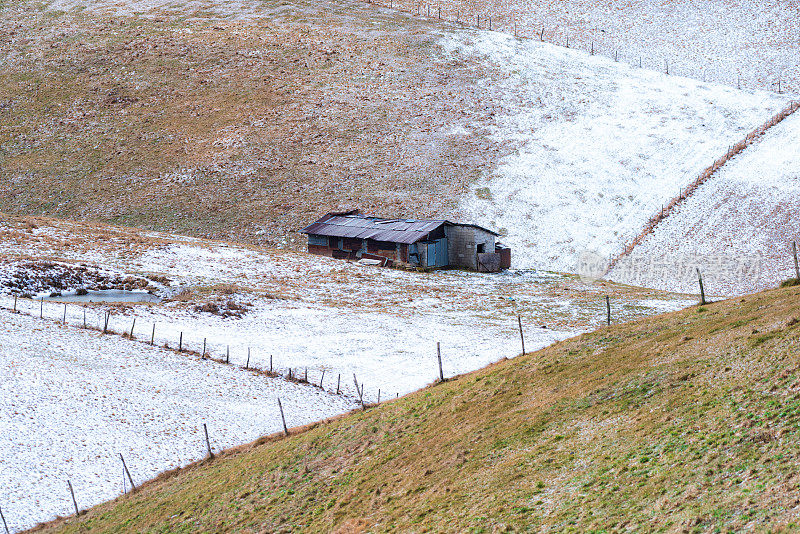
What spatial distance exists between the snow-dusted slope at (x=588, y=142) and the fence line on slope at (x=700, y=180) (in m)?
0.93

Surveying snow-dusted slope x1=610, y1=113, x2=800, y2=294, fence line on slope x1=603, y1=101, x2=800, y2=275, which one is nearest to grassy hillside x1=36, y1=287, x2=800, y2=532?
snow-dusted slope x1=610, y1=113, x2=800, y2=294

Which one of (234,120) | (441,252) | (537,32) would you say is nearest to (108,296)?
(441,252)

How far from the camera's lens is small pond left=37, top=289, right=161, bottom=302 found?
47.2 meters

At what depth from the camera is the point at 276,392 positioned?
115 ft

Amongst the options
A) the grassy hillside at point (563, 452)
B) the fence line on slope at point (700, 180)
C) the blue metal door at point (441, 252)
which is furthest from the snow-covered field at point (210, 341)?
the fence line on slope at point (700, 180)

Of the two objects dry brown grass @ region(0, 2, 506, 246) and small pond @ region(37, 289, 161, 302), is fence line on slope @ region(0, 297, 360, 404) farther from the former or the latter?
dry brown grass @ region(0, 2, 506, 246)

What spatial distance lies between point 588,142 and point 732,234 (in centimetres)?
2490

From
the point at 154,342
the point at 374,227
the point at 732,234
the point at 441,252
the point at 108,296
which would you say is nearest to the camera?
the point at 154,342

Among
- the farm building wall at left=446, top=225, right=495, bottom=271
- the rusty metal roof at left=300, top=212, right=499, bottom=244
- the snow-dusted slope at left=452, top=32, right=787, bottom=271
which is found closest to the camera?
the rusty metal roof at left=300, top=212, right=499, bottom=244

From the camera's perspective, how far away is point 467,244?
207 ft

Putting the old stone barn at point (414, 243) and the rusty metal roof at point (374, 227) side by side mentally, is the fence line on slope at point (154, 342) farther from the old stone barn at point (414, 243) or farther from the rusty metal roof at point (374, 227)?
the old stone barn at point (414, 243)

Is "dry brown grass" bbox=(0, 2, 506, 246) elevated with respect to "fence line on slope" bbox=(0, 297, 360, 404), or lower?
elevated

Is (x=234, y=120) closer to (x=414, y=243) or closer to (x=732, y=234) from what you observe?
(x=414, y=243)

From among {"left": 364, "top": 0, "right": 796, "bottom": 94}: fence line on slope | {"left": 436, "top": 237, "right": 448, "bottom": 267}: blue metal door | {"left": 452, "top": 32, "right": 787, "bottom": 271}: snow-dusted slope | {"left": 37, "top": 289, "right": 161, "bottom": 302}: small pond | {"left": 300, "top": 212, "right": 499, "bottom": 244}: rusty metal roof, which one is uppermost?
{"left": 364, "top": 0, "right": 796, "bottom": 94}: fence line on slope
